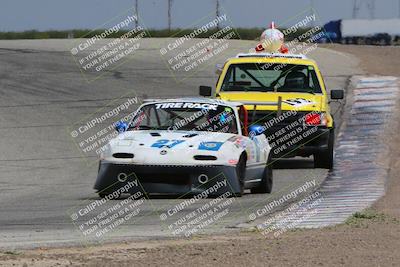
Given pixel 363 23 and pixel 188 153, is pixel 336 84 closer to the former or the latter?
pixel 188 153

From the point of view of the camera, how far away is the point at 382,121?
2519cm

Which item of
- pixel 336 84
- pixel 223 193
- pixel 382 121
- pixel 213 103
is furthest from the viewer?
pixel 336 84

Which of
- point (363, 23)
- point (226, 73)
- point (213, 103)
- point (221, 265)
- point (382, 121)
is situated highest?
point (221, 265)

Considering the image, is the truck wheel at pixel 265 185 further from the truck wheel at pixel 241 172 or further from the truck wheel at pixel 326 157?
the truck wheel at pixel 326 157

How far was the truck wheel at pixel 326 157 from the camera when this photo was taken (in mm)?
17750

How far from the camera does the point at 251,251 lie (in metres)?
8.63

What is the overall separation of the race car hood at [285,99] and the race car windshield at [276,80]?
0.23 metres

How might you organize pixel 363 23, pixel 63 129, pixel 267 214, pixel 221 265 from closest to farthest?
pixel 221 265 → pixel 267 214 → pixel 63 129 → pixel 363 23

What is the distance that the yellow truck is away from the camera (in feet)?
57.6

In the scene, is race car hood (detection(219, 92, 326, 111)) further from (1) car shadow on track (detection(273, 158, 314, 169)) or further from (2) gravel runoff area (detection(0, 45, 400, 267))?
(2) gravel runoff area (detection(0, 45, 400, 267))

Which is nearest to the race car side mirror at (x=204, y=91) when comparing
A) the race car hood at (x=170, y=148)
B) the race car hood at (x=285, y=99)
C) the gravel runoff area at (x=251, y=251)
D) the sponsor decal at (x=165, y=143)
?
the race car hood at (x=285, y=99)

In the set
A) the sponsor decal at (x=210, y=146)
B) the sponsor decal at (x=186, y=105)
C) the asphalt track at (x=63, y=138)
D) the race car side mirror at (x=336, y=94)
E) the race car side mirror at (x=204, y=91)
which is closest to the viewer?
the asphalt track at (x=63, y=138)

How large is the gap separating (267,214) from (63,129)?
11848mm

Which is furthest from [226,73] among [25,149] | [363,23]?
[363,23]
